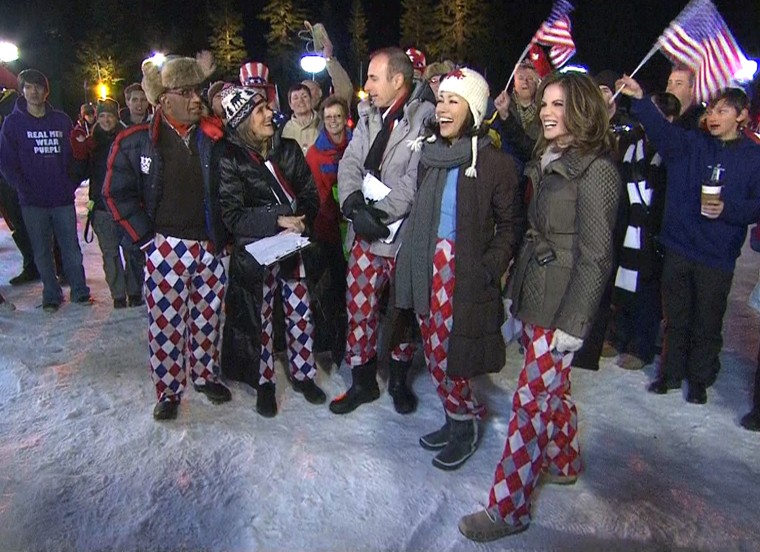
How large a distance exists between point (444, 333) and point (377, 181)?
1044 mm

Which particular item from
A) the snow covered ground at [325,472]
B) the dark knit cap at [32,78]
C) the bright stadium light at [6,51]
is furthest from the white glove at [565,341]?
the bright stadium light at [6,51]

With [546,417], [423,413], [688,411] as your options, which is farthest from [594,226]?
[688,411]

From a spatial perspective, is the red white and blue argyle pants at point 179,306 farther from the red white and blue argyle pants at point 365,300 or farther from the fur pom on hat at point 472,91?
the fur pom on hat at point 472,91

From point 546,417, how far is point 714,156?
2505 millimetres

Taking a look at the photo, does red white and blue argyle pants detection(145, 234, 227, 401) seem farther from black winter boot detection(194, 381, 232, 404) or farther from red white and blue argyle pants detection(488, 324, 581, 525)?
red white and blue argyle pants detection(488, 324, 581, 525)

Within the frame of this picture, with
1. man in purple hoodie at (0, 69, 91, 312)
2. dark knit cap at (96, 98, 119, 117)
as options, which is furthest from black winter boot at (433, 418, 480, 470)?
dark knit cap at (96, 98, 119, 117)

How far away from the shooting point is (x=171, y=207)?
3.99 metres

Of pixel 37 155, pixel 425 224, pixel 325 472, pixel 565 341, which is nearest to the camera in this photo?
pixel 565 341

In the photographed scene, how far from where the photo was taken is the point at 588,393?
4.66m

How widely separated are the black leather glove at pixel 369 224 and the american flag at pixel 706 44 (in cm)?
232

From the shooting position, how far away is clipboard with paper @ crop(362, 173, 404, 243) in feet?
12.4

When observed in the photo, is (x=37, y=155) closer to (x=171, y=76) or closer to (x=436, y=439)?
(x=171, y=76)

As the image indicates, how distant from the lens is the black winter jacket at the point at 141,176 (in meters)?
3.88

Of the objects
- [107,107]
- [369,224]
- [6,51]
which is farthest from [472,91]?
[6,51]
